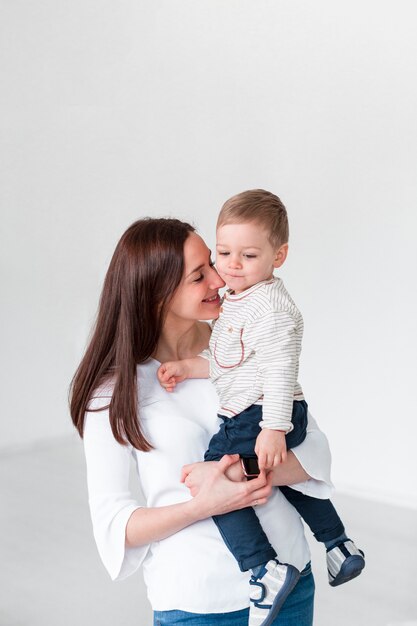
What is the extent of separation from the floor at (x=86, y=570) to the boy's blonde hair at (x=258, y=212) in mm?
2394

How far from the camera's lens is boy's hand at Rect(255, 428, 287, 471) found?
183cm

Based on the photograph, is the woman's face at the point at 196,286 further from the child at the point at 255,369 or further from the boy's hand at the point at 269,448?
the boy's hand at the point at 269,448

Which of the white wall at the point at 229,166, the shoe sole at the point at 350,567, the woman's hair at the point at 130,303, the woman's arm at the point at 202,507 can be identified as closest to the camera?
the woman's arm at the point at 202,507

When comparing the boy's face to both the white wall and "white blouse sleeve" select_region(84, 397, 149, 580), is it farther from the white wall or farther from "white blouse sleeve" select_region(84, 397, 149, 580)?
the white wall

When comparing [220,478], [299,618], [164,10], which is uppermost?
[164,10]

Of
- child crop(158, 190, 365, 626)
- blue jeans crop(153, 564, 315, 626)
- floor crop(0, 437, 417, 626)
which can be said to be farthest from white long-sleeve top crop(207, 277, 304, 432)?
floor crop(0, 437, 417, 626)

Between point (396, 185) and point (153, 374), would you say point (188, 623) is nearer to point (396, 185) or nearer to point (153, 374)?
point (153, 374)

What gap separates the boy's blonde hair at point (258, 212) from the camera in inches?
75.9

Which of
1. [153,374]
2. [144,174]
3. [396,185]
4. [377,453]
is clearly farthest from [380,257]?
[153,374]

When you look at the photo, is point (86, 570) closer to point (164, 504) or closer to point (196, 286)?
point (164, 504)

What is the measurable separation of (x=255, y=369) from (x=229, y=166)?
184 inches

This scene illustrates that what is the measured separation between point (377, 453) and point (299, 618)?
386 centimetres

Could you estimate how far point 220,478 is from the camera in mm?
1794

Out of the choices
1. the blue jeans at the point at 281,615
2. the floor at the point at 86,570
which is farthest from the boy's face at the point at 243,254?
the floor at the point at 86,570
